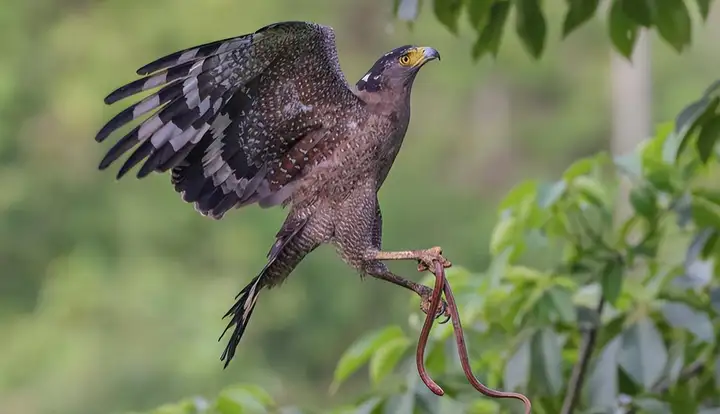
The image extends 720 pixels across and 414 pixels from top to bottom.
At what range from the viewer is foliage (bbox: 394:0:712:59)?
1.15m

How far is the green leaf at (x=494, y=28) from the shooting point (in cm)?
119

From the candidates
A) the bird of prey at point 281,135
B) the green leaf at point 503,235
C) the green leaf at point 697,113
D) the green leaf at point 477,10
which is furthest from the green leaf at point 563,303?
the bird of prey at point 281,135

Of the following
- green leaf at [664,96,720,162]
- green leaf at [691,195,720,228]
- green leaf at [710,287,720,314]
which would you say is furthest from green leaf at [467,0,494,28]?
green leaf at [710,287,720,314]

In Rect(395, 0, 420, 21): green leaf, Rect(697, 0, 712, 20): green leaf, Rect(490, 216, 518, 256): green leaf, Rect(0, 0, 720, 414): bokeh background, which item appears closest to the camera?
Rect(395, 0, 420, 21): green leaf

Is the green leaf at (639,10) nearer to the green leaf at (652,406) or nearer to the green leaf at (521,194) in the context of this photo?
the green leaf at (521,194)

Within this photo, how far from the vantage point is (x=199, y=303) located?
13.8 feet

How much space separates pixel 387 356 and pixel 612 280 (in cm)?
31

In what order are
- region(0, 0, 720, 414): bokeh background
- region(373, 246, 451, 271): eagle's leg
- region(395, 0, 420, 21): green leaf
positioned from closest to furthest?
region(373, 246, 451, 271): eagle's leg, region(395, 0, 420, 21): green leaf, region(0, 0, 720, 414): bokeh background

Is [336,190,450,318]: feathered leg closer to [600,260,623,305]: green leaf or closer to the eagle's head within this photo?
the eagle's head

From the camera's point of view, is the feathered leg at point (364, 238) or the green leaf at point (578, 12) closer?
the feathered leg at point (364, 238)

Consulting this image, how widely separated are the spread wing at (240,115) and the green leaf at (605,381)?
2.04 feet

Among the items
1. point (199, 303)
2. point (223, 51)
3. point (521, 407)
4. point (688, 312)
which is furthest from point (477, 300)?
point (199, 303)

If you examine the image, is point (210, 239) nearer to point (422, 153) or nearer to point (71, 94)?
point (71, 94)

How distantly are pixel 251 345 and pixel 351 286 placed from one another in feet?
1.81
